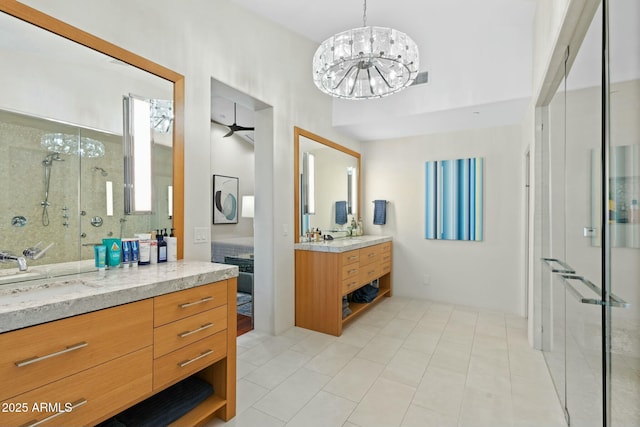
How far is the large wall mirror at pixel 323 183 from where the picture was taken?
3.44 metres

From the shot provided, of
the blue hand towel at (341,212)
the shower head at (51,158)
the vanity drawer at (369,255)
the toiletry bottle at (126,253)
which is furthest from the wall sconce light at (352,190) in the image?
the shower head at (51,158)

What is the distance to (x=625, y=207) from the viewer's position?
1025 millimetres

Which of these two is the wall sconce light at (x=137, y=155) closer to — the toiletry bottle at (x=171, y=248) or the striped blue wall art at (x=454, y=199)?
the toiletry bottle at (x=171, y=248)

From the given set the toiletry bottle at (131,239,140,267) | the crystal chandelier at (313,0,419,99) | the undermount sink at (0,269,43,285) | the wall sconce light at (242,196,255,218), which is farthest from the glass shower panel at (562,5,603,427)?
the wall sconce light at (242,196,255,218)

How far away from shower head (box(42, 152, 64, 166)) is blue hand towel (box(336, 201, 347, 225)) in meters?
3.07

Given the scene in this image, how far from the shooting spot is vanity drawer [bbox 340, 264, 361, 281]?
3.18 m

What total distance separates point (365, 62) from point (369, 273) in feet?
8.08

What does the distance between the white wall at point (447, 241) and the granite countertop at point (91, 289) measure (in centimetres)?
323

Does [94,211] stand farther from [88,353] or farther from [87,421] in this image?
[87,421]

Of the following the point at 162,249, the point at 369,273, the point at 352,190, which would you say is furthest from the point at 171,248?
the point at 352,190

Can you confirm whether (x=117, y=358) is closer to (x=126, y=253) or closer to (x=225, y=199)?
(x=126, y=253)

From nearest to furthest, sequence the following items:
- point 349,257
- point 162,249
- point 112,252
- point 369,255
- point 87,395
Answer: point 87,395 < point 112,252 < point 162,249 < point 349,257 < point 369,255

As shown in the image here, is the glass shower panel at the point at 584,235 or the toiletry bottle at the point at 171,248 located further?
the toiletry bottle at the point at 171,248

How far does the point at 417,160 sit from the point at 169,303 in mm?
3840
